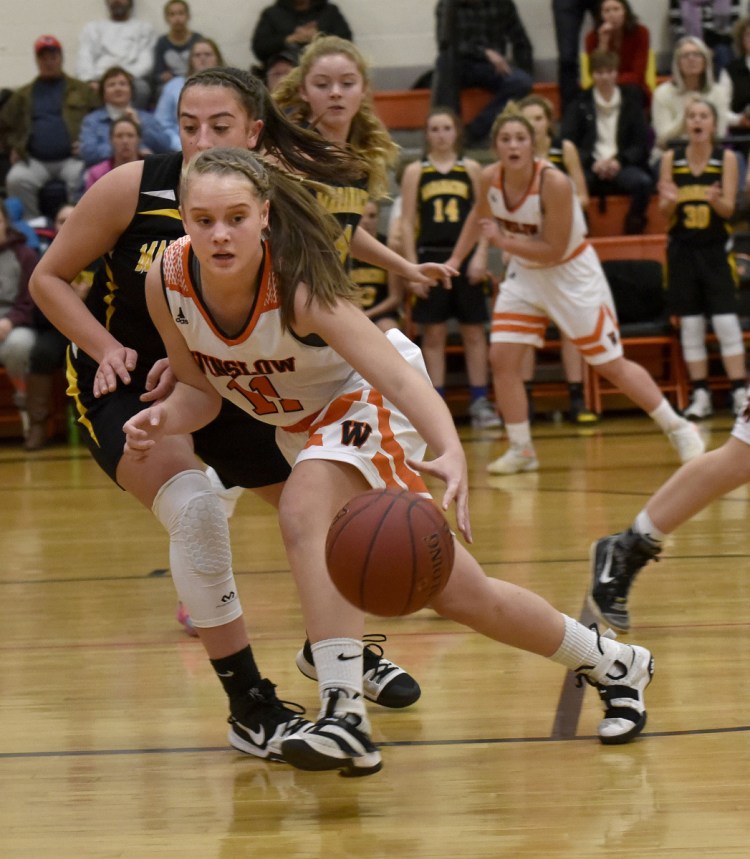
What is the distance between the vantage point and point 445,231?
8.83m

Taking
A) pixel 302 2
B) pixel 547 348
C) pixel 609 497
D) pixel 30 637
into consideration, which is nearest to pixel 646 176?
pixel 547 348

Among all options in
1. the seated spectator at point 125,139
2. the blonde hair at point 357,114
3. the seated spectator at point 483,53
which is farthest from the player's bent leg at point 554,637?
the seated spectator at point 483,53

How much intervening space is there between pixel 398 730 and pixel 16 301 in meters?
5.93

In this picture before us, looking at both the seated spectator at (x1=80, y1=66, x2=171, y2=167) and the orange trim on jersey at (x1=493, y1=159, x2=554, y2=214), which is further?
the seated spectator at (x1=80, y1=66, x2=171, y2=167)

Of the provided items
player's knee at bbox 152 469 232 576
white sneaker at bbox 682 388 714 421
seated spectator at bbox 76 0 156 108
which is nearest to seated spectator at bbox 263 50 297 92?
seated spectator at bbox 76 0 156 108

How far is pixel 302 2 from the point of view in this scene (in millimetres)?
10828

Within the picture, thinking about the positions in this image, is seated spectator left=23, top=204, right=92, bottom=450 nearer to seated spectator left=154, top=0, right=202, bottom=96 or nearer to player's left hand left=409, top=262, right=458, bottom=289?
seated spectator left=154, top=0, right=202, bottom=96

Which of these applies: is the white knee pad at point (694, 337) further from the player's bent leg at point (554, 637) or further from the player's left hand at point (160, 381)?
the player's left hand at point (160, 381)

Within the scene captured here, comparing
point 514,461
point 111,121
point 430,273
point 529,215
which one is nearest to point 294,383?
point 430,273

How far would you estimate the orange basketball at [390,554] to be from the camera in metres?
2.55

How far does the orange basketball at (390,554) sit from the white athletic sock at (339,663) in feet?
0.66

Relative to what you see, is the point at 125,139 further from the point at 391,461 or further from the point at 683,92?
the point at 391,461

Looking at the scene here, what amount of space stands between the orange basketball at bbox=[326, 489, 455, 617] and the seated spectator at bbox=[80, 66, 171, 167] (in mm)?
7158

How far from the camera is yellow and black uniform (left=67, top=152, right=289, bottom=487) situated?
3.21m
